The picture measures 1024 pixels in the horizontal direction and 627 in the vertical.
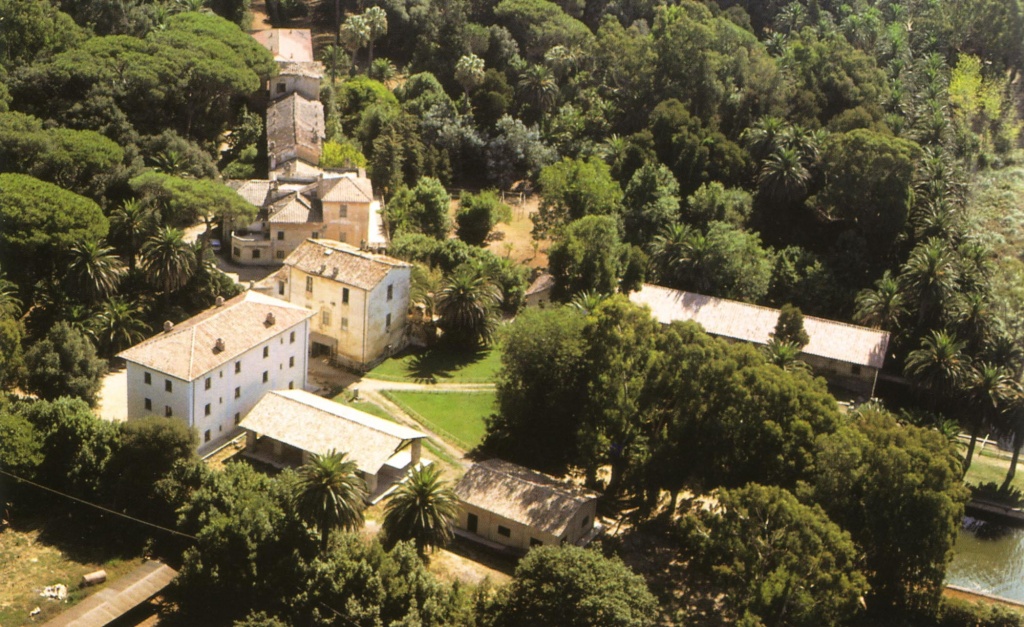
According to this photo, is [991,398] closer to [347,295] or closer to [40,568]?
[347,295]

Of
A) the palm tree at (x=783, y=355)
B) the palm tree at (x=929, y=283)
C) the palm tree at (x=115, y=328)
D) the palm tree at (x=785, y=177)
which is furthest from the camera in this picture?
the palm tree at (x=785, y=177)

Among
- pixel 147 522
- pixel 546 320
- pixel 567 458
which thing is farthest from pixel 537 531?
pixel 147 522

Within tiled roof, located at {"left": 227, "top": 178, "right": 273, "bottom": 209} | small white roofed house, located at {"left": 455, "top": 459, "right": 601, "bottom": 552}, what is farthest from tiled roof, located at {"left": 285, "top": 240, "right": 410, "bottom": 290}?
small white roofed house, located at {"left": 455, "top": 459, "right": 601, "bottom": 552}

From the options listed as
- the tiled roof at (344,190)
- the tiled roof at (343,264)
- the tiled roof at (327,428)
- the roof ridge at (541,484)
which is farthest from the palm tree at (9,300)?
the roof ridge at (541,484)

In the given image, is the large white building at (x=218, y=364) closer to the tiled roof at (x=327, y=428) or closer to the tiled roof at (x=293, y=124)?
the tiled roof at (x=327, y=428)

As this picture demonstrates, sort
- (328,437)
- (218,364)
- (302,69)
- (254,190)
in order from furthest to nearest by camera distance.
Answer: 1. (302,69)
2. (254,190)
3. (218,364)
4. (328,437)

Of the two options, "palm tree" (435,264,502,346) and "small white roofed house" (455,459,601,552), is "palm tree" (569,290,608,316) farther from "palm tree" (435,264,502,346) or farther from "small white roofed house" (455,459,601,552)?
"small white roofed house" (455,459,601,552)

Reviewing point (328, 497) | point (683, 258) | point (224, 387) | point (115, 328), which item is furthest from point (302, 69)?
point (328, 497)
